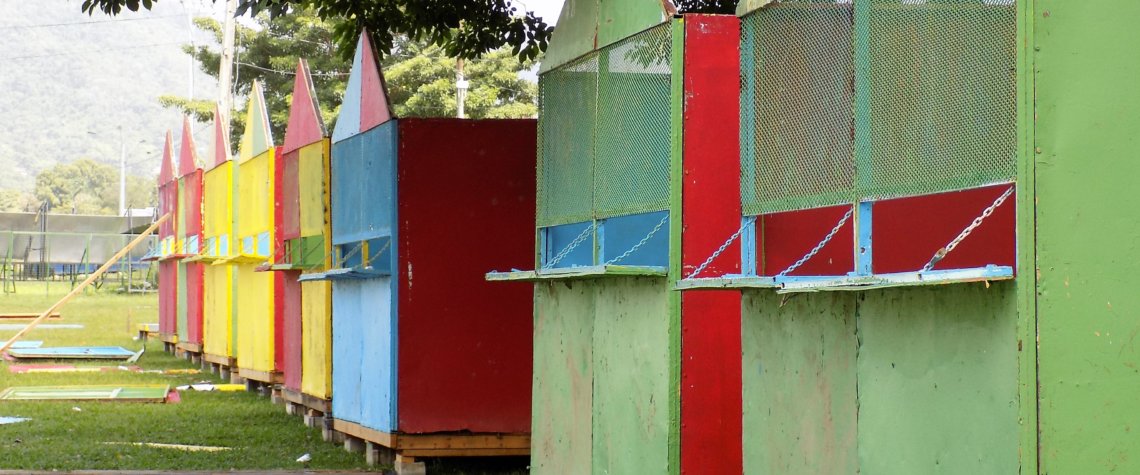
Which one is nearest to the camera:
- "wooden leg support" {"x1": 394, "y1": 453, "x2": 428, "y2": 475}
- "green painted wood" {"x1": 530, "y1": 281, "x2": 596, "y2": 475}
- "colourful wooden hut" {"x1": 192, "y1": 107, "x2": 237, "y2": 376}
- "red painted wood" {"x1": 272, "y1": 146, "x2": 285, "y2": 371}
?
"green painted wood" {"x1": 530, "y1": 281, "x2": 596, "y2": 475}

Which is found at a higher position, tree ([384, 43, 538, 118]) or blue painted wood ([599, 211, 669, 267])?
tree ([384, 43, 538, 118])

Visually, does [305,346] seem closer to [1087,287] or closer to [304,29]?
[1087,287]

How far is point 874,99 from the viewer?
540 centimetres

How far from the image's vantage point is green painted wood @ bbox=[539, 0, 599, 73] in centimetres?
821

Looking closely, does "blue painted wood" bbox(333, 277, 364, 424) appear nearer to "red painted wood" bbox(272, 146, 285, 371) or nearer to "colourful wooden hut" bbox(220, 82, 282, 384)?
"red painted wood" bbox(272, 146, 285, 371)

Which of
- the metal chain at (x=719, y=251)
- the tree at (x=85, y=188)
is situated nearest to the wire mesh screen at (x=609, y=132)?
the metal chain at (x=719, y=251)

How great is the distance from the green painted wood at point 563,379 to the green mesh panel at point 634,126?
67cm

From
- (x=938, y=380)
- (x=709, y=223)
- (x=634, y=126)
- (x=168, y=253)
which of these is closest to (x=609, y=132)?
(x=634, y=126)

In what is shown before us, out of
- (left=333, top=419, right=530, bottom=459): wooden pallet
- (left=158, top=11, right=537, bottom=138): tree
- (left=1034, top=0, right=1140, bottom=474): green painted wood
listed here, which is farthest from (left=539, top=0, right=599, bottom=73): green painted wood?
(left=158, top=11, right=537, bottom=138): tree

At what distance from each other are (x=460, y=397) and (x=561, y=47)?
3582mm

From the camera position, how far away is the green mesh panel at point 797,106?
569 cm

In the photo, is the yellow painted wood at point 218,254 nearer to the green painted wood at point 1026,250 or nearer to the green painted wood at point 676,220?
the green painted wood at point 676,220

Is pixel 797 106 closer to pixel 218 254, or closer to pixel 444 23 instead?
pixel 444 23

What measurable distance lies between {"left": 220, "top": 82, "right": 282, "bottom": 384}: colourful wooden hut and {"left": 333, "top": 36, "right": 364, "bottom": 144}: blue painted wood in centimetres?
347
